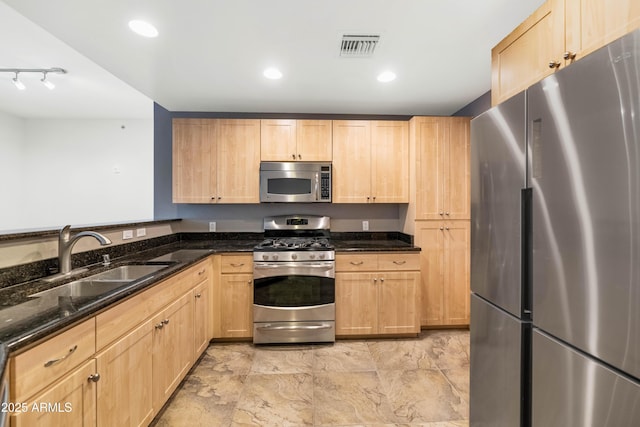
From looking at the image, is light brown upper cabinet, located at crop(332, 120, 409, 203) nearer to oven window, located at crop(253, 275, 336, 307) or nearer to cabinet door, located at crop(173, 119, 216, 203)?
oven window, located at crop(253, 275, 336, 307)

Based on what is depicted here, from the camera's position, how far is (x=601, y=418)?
0.84 metres

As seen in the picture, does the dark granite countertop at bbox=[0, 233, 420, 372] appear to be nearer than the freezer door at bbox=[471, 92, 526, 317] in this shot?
Yes

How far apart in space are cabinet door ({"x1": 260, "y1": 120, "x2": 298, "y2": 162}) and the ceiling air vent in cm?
122

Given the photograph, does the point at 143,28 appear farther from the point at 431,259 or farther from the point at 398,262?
the point at 431,259

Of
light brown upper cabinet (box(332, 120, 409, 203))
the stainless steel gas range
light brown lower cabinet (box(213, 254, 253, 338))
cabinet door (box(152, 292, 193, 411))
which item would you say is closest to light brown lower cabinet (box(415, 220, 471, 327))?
light brown upper cabinet (box(332, 120, 409, 203))

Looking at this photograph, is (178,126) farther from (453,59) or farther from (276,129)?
(453,59)

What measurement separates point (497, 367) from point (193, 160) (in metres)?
3.22

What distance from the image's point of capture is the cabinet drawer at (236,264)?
289 centimetres

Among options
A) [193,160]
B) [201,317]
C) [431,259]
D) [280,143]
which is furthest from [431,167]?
[201,317]

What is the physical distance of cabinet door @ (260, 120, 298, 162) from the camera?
323 cm

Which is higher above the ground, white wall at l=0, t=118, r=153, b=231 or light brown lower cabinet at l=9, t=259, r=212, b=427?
white wall at l=0, t=118, r=153, b=231

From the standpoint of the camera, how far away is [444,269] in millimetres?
3107

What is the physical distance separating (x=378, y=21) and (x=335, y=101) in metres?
1.32

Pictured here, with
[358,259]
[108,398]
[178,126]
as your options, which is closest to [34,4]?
[178,126]
